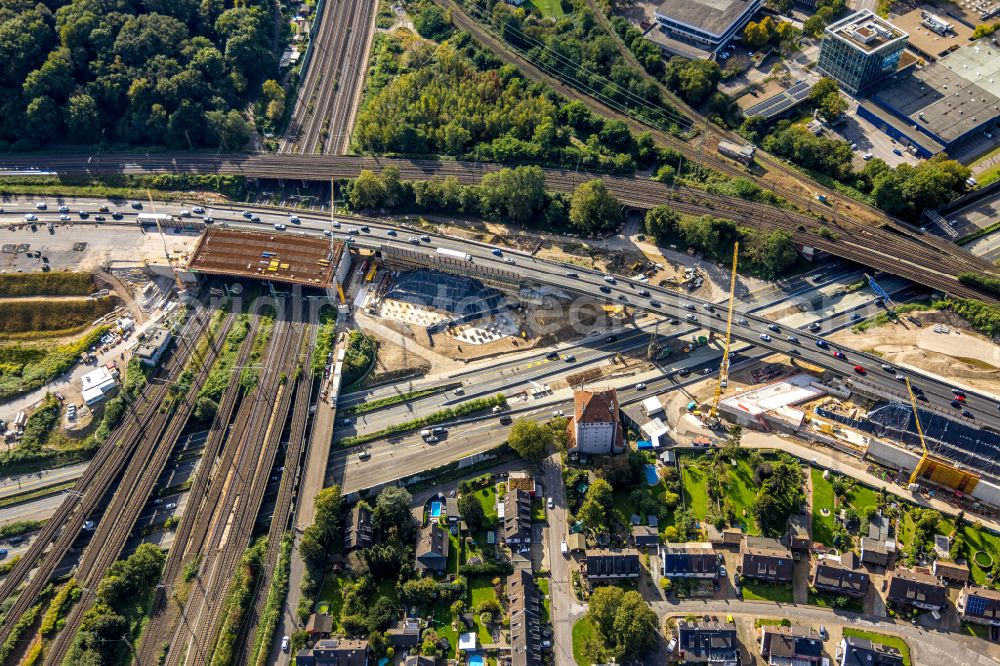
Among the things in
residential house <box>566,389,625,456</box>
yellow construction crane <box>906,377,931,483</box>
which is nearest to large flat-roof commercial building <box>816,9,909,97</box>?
yellow construction crane <box>906,377,931,483</box>

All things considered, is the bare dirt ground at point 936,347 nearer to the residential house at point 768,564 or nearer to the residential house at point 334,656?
the residential house at point 768,564

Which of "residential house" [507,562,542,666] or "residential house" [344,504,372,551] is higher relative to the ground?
"residential house" [344,504,372,551]

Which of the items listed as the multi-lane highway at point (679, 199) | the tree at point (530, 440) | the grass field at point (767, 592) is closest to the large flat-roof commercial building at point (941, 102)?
the multi-lane highway at point (679, 199)

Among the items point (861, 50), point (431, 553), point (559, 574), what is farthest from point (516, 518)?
point (861, 50)

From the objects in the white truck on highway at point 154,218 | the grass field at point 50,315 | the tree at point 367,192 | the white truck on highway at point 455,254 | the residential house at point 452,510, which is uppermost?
the tree at point 367,192

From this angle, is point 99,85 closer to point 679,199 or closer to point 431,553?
point 679,199

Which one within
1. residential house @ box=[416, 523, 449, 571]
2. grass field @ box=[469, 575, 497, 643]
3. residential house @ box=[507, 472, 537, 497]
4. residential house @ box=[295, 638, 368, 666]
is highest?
residential house @ box=[507, 472, 537, 497]

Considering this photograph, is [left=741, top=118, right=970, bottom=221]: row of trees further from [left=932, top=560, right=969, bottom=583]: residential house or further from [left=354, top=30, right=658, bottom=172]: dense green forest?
[left=932, top=560, right=969, bottom=583]: residential house

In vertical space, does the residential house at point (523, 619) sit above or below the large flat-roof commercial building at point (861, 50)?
below
